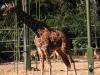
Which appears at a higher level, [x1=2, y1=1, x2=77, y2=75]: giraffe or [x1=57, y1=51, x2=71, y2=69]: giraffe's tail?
[x1=2, y1=1, x2=77, y2=75]: giraffe

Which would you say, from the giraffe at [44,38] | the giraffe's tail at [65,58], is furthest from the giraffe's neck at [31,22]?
the giraffe's tail at [65,58]

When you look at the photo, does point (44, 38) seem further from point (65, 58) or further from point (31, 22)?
point (65, 58)

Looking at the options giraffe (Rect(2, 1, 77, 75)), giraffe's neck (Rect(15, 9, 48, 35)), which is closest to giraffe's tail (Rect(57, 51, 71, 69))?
giraffe (Rect(2, 1, 77, 75))

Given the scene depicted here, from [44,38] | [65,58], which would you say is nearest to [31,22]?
[44,38]

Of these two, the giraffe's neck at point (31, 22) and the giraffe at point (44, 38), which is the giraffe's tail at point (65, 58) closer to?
the giraffe at point (44, 38)

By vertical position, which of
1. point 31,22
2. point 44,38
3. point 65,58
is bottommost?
point 65,58

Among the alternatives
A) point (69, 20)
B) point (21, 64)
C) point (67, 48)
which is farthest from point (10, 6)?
point (69, 20)

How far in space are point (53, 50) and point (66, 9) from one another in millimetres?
7659

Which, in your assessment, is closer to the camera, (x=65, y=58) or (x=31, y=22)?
(x=31, y=22)

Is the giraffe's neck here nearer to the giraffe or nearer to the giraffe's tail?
the giraffe

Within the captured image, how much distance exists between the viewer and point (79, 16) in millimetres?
16047

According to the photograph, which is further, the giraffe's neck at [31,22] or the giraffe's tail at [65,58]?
the giraffe's tail at [65,58]

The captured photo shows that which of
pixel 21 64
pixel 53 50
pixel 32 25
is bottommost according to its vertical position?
pixel 21 64

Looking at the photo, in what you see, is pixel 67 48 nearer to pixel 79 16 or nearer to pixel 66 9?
pixel 79 16
